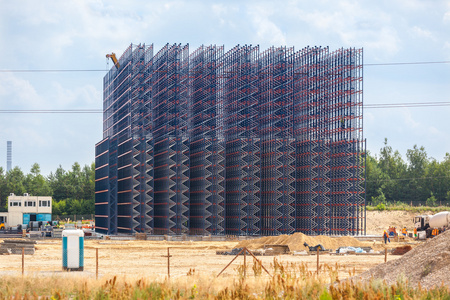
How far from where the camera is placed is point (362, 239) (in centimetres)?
7419

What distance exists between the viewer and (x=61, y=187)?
150000 mm

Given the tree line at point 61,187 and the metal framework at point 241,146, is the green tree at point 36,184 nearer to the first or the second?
the tree line at point 61,187

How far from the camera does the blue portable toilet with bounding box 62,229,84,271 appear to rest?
28.4 metres

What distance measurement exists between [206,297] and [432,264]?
7.94 metres

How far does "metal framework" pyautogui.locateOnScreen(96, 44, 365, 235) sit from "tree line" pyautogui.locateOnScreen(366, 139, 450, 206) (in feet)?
182

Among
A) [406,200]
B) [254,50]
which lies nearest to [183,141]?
[254,50]

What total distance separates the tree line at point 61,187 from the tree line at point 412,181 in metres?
62.0

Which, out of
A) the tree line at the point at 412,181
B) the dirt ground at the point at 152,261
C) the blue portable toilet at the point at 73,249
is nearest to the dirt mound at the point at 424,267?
the dirt ground at the point at 152,261

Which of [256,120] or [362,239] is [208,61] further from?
[362,239]

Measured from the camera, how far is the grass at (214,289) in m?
16.5

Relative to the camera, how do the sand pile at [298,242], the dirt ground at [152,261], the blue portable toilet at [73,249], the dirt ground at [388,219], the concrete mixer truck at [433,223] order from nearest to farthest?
the blue portable toilet at [73,249], the dirt ground at [152,261], the sand pile at [298,242], the concrete mixer truck at [433,223], the dirt ground at [388,219]

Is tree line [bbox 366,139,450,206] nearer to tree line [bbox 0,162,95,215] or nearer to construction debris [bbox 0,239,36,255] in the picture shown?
tree line [bbox 0,162,95,215]

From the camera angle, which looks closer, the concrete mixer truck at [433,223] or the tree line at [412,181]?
the concrete mixer truck at [433,223]

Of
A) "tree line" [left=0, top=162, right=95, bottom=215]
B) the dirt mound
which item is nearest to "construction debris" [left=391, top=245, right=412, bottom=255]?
the dirt mound
